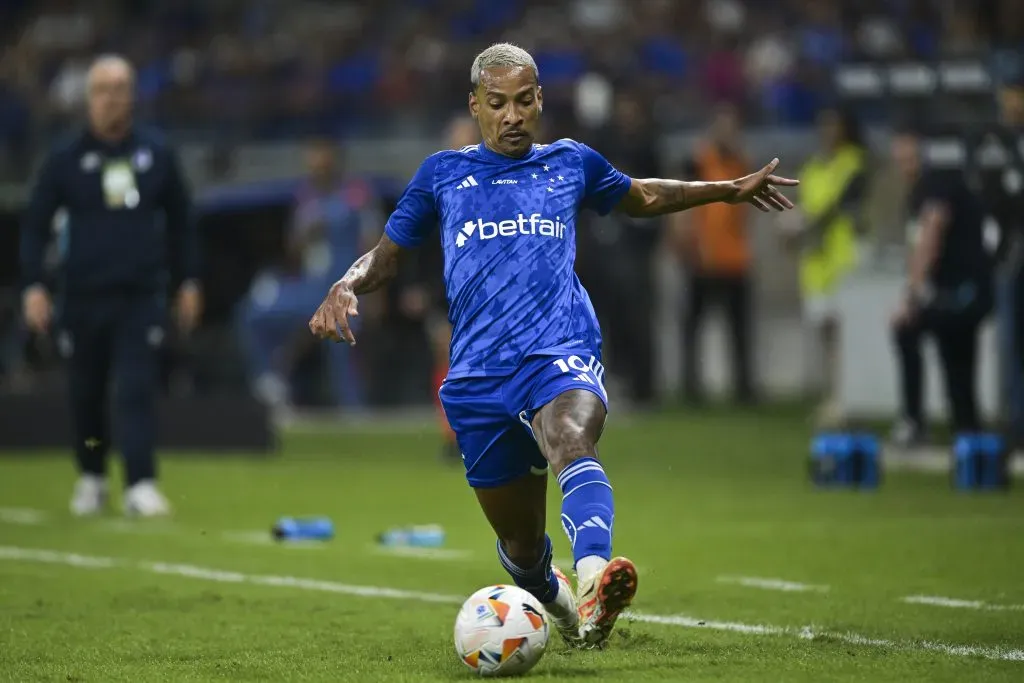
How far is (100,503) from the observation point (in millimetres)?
11930

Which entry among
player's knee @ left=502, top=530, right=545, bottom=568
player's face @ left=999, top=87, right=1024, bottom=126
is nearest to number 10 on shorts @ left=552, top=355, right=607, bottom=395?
player's knee @ left=502, top=530, right=545, bottom=568

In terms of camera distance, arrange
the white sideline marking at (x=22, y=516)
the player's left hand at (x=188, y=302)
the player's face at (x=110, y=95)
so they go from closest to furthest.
→ the player's face at (x=110, y=95), the white sideline marking at (x=22, y=516), the player's left hand at (x=188, y=302)

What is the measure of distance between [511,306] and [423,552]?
149 inches

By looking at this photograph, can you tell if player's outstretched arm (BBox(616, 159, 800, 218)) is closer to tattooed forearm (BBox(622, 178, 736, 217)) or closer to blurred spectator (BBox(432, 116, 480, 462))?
tattooed forearm (BBox(622, 178, 736, 217))

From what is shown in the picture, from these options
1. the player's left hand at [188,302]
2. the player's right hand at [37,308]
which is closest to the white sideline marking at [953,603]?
the player's left hand at [188,302]

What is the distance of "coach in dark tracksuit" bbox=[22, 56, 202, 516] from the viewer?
37.5 ft

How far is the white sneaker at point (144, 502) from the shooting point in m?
11.5

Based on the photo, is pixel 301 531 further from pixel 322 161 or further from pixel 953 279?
pixel 322 161

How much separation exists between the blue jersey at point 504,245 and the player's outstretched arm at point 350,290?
7 cm

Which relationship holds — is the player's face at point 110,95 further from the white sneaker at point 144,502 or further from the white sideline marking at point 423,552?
the white sideline marking at point 423,552

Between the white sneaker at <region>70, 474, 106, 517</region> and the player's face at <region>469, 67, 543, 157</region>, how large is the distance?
6.19 meters

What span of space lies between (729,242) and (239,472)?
24.6ft

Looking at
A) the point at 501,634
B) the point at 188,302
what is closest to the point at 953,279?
the point at 188,302

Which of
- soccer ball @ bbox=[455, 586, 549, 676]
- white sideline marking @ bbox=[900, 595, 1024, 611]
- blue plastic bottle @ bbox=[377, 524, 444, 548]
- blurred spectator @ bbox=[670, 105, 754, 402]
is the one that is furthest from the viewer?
blurred spectator @ bbox=[670, 105, 754, 402]
